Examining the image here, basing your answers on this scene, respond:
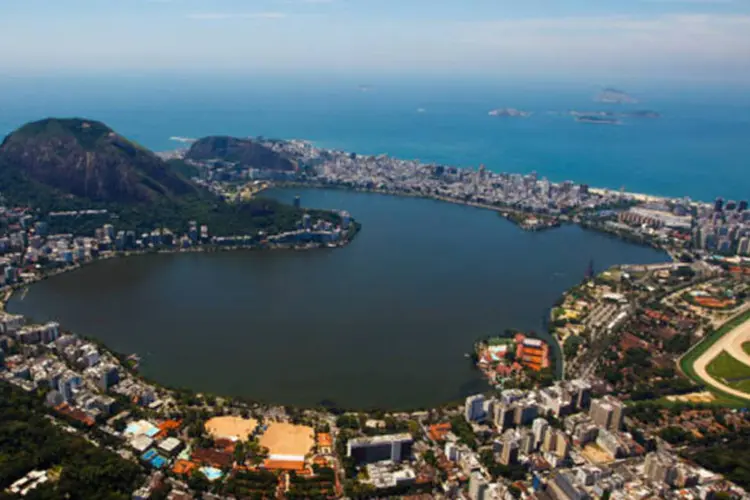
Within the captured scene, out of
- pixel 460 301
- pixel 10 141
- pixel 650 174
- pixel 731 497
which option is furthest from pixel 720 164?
pixel 10 141

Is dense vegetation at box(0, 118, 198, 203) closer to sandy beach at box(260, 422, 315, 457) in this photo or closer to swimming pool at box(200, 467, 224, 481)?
sandy beach at box(260, 422, 315, 457)

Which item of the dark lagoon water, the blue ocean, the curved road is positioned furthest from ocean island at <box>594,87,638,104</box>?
the curved road

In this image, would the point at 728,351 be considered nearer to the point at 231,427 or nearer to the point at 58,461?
the point at 231,427

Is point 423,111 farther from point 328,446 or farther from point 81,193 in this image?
point 328,446

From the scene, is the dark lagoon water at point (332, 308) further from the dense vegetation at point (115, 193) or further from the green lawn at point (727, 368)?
the green lawn at point (727, 368)

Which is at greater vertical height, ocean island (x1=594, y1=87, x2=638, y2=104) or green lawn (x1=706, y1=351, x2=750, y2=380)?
ocean island (x1=594, y1=87, x2=638, y2=104)

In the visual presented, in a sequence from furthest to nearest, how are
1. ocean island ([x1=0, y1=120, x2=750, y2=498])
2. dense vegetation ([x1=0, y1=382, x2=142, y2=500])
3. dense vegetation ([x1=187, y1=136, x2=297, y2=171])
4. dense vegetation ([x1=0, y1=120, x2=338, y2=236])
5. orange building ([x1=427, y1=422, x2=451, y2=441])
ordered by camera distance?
dense vegetation ([x1=187, y1=136, x2=297, y2=171]) → dense vegetation ([x1=0, y1=120, x2=338, y2=236]) → orange building ([x1=427, y1=422, x2=451, y2=441]) → ocean island ([x1=0, y1=120, x2=750, y2=498]) → dense vegetation ([x1=0, y1=382, x2=142, y2=500])

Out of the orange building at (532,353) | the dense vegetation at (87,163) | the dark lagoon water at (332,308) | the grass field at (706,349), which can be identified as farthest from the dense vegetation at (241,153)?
the grass field at (706,349)
